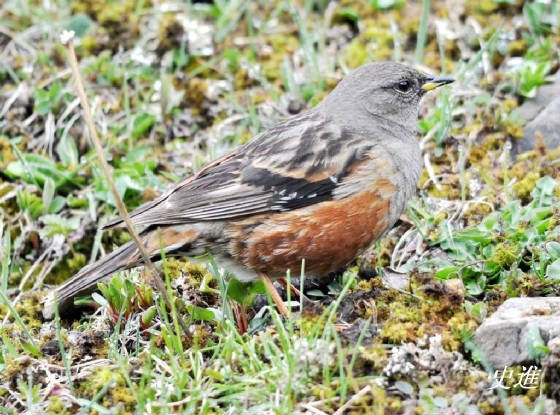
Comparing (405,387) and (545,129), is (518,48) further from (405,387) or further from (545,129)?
(405,387)

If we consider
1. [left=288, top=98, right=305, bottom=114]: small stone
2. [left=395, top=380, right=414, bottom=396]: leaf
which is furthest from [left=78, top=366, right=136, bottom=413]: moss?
[left=288, top=98, right=305, bottom=114]: small stone

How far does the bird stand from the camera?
18.0 ft

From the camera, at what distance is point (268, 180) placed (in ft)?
18.3

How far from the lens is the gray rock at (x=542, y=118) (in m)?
6.84

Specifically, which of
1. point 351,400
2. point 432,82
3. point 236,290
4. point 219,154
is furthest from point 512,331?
point 219,154

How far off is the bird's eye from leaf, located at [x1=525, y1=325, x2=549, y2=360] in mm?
2621

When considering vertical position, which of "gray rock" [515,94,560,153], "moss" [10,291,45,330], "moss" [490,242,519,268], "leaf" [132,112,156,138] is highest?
"gray rock" [515,94,560,153]

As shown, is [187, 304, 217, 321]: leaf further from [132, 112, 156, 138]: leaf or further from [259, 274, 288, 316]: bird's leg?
[132, 112, 156, 138]: leaf

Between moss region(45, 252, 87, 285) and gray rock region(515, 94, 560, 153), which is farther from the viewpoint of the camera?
gray rock region(515, 94, 560, 153)

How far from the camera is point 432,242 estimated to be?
19.6ft

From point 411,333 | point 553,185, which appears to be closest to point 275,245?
point 411,333

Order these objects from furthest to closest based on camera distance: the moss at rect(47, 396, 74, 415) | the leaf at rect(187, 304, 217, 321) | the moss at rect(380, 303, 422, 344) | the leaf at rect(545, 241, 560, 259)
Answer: the leaf at rect(187, 304, 217, 321) < the leaf at rect(545, 241, 560, 259) < the moss at rect(380, 303, 422, 344) < the moss at rect(47, 396, 74, 415)

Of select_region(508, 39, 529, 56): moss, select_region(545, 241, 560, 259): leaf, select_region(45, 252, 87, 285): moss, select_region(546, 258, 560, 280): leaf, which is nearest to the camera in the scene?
select_region(546, 258, 560, 280): leaf

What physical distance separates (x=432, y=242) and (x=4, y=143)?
12.9 feet
